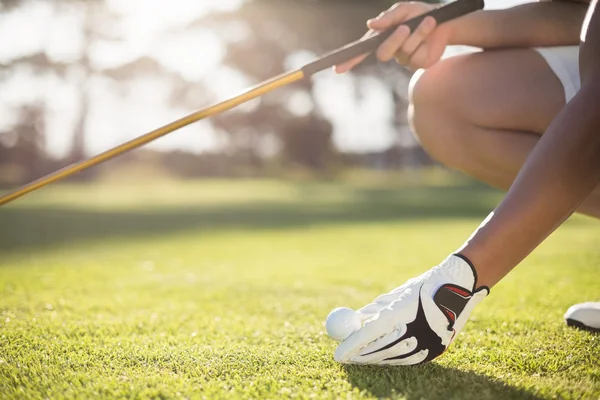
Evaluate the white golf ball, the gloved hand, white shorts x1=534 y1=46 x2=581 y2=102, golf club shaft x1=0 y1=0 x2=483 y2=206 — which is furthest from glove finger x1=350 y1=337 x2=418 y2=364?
white shorts x1=534 y1=46 x2=581 y2=102

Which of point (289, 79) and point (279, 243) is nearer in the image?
point (289, 79)

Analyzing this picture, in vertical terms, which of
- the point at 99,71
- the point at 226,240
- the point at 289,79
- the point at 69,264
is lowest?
the point at 99,71

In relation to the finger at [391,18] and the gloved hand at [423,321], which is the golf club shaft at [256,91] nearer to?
the finger at [391,18]

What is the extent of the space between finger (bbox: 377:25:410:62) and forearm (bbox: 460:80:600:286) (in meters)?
0.60

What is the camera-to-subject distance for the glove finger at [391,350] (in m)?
1.14

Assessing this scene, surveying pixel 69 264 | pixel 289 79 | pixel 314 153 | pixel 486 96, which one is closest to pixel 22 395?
pixel 289 79

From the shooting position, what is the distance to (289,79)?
161cm

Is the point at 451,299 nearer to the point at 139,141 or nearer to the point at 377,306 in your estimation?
the point at 377,306

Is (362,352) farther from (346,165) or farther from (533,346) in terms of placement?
(346,165)

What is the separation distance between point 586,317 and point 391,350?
0.69m

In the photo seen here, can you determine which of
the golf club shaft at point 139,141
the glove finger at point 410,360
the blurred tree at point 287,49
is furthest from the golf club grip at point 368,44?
the blurred tree at point 287,49

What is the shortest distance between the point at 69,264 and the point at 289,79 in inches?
78.3

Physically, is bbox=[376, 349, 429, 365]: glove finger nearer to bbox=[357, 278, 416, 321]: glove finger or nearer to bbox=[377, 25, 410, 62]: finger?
bbox=[357, 278, 416, 321]: glove finger

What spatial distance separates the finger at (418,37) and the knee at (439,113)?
0.14 m
